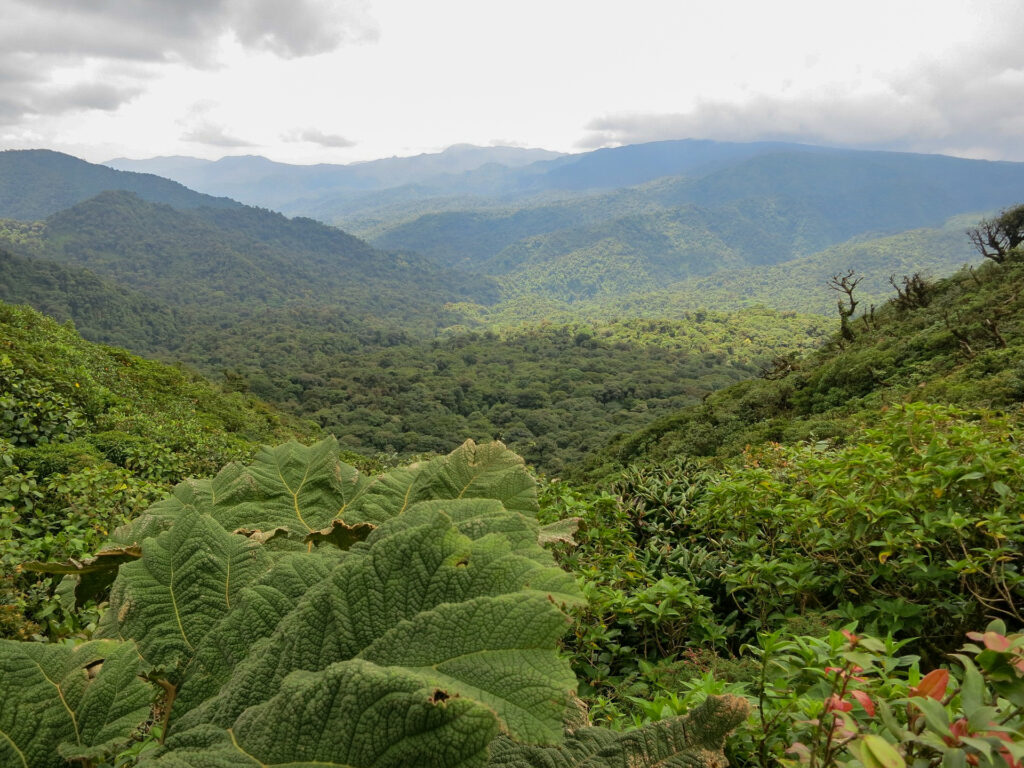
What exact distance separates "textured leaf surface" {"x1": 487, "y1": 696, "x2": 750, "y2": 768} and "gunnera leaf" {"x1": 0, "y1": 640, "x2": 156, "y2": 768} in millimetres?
575

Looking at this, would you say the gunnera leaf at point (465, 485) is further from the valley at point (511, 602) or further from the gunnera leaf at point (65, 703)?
the gunnera leaf at point (65, 703)

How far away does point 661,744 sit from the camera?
0.99 m

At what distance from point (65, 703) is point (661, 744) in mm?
946

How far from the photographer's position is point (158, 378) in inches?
693

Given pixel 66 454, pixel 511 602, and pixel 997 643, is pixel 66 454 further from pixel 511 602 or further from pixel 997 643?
pixel 997 643

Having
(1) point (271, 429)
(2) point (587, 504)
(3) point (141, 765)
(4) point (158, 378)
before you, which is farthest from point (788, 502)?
(1) point (271, 429)

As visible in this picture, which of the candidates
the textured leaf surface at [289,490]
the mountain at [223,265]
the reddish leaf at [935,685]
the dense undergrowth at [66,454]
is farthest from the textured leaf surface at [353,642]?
the mountain at [223,265]

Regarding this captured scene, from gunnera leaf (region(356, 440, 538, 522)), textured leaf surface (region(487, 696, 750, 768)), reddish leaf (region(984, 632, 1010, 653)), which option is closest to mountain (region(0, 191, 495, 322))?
gunnera leaf (region(356, 440, 538, 522))

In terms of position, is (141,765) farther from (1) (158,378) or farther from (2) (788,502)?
(1) (158,378)

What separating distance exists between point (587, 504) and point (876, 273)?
175 m

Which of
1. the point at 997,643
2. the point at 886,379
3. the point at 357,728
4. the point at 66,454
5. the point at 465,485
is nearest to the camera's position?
the point at 357,728

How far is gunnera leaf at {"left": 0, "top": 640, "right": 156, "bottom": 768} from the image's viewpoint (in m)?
0.83

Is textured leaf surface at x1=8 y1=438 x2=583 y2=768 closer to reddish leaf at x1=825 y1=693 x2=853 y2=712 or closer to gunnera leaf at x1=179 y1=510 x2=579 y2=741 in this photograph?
gunnera leaf at x1=179 y1=510 x2=579 y2=741

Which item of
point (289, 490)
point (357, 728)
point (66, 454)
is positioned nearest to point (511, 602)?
point (357, 728)
